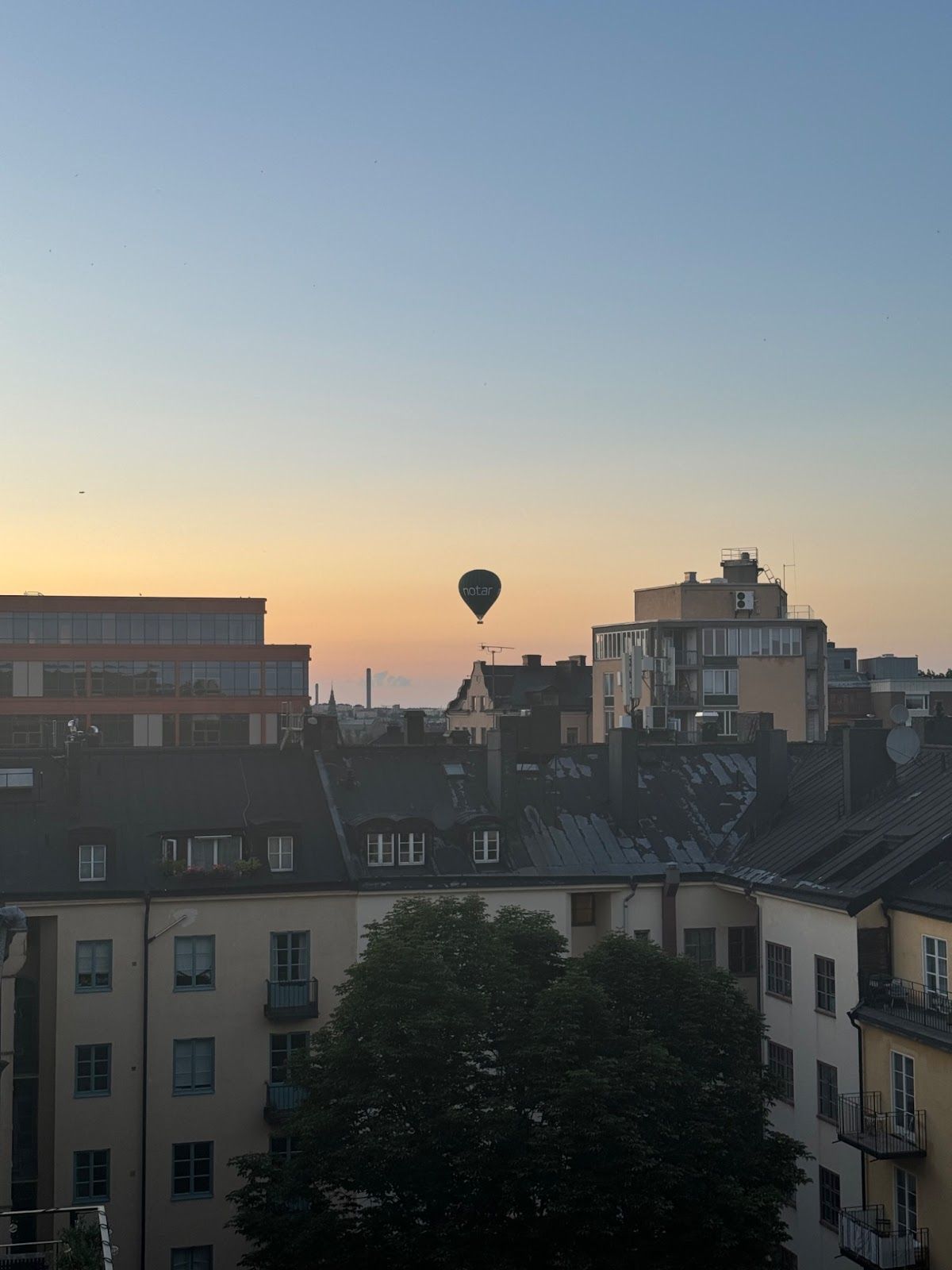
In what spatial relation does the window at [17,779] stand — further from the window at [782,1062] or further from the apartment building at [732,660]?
the apartment building at [732,660]

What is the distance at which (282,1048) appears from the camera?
1882 inches

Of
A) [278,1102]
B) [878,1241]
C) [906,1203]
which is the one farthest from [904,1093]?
[278,1102]

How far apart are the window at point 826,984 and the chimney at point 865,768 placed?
7.33 meters

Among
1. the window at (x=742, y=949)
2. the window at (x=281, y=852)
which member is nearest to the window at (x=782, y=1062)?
the window at (x=742, y=949)

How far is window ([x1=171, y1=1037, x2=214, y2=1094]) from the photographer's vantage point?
46.9 metres

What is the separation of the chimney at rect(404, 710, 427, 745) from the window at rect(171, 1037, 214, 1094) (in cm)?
1964

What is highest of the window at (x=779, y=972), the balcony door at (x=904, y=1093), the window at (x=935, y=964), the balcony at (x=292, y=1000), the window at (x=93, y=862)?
the window at (x=93, y=862)

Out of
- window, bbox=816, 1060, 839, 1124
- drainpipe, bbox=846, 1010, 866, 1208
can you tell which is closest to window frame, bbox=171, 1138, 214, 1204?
window, bbox=816, 1060, 839, 1124

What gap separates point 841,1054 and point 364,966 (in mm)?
15320

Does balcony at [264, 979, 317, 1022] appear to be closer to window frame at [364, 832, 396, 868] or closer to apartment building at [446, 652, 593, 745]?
window frame at [364, 832, 396, 868]

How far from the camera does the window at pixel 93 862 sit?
48.1 m

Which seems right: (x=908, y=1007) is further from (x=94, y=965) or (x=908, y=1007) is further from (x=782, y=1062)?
(x=94, y=965)

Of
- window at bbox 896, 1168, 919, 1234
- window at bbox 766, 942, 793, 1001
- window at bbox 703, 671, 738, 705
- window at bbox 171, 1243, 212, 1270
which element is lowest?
window at bbox 171, 1243, 212, 1270

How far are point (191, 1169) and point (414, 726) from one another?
74.5ft
